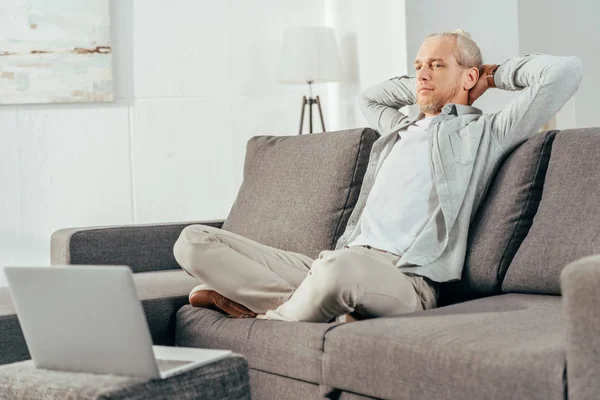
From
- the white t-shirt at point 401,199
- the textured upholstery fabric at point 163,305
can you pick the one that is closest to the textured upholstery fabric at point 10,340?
the textured upholstery fabric at point 163,305

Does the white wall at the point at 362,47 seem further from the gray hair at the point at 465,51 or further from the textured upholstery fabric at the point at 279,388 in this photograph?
the textured upholstery fabric at the point at 279,388

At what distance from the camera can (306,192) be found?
10.6 feet

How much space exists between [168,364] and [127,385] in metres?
0.14

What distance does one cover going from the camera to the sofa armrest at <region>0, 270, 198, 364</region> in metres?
2.67

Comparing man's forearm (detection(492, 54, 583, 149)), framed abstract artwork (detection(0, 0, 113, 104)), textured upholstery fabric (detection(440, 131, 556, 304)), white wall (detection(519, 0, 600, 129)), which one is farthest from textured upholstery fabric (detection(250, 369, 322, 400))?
white wall (detection(519, 0, 600, 129))

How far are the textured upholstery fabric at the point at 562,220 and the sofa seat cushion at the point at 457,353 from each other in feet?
0.29

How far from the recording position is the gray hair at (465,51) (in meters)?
3.00

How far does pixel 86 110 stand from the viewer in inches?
178

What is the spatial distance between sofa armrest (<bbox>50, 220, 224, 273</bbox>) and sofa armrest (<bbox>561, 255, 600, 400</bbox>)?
227 cm

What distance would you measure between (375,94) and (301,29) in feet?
4.31

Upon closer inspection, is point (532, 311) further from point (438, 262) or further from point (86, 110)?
point (86, 110)

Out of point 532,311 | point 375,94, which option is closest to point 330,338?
point 532,311

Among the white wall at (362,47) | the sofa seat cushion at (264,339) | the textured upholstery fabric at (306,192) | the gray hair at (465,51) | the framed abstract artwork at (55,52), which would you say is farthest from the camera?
the framed abstract artwork at (55,52)

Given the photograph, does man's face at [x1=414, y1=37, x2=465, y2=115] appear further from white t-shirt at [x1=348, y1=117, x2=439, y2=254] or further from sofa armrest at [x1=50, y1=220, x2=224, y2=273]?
sofa armrest at [x1=50, y1=220, x2=224, y2=273]
